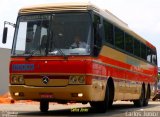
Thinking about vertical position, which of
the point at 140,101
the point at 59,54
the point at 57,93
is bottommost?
the point at 140,101

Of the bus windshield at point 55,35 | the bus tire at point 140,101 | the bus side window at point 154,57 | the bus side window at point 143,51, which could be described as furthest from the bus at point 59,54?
the bus side window at point 154,57

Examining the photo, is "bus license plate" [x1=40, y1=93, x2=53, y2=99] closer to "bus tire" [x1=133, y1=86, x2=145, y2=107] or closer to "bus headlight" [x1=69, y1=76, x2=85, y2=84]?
"bus headlight" [x1=69, y1=76, x2=85, y2=84]

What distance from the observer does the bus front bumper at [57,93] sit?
1555cm

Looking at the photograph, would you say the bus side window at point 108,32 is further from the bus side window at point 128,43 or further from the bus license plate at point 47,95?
the bus license plate at point 47,95

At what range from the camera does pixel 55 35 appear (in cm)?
1612

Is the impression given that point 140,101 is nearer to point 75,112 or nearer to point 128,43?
point 128,43

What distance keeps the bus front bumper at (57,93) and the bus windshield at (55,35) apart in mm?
1088

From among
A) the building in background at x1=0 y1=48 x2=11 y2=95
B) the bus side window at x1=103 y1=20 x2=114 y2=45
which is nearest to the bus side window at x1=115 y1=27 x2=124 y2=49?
the bus side window at x1=103 y1=20 x2=114 y2=45

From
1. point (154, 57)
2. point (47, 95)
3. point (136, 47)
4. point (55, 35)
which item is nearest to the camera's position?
point (47, 95)

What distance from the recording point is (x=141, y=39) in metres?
26.3

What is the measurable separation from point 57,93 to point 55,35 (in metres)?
1.89

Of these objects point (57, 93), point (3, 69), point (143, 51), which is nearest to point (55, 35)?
point (57, 93)

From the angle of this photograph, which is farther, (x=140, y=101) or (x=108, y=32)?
(x=140, y=101)

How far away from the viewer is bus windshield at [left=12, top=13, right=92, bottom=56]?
52.0ft
